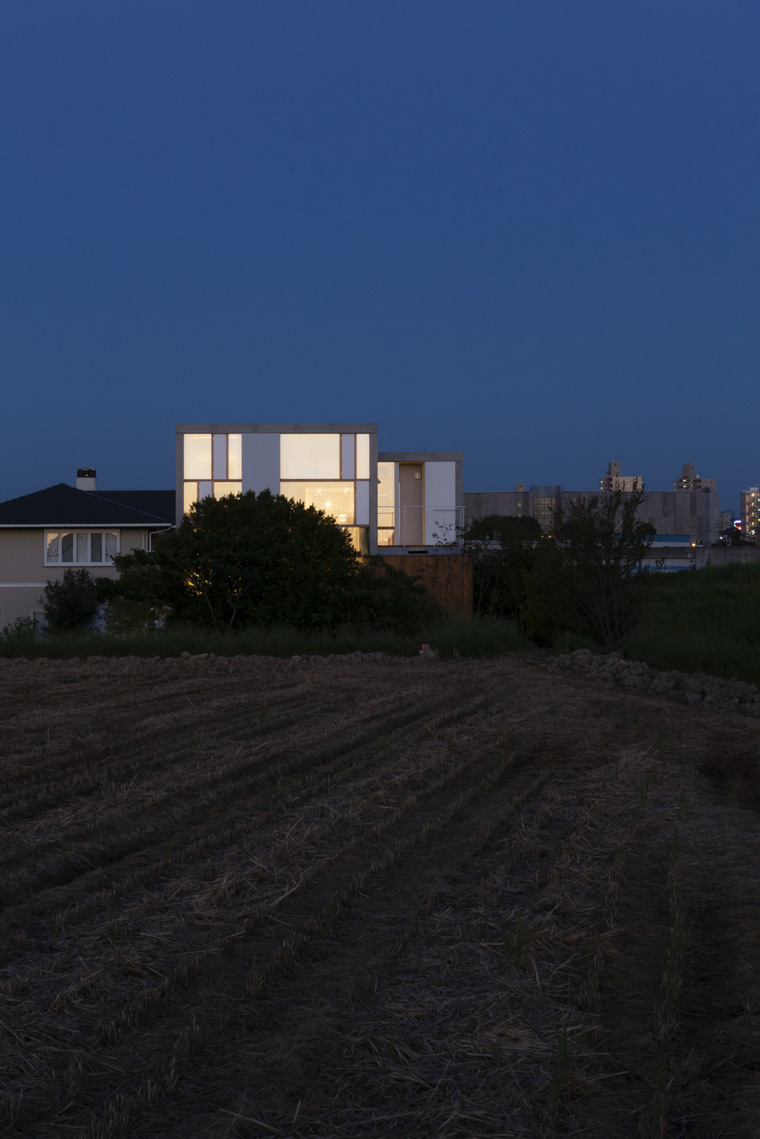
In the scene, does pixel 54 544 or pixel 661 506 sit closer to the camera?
pixel 54 544

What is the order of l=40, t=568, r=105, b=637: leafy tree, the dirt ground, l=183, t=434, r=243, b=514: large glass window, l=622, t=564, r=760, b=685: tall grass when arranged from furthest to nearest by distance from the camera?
l=183, t=434, r=243, b=514: large glass window, l=40, t=568, r=105, b=637: leafy tree, l=622, t=564, r=760, b=685: tall grass, the dirt ground

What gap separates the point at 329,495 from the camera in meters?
32.1

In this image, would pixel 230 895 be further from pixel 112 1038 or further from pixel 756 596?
pixel 756 596

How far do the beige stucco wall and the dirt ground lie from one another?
86.5 ft

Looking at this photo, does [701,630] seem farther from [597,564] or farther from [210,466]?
[210,466]

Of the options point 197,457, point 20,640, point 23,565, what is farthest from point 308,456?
point 20,640

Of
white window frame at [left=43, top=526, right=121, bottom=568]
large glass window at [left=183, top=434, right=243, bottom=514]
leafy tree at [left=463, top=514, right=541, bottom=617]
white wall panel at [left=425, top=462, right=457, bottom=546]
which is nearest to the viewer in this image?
leafy tree at [left=463, top=514, right=541, bottom=617]

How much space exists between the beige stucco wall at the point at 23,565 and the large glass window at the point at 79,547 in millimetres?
224

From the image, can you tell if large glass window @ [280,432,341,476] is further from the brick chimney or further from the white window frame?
the brick chimney

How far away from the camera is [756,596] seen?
1969cm

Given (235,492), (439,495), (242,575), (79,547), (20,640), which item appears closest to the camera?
(20,640)

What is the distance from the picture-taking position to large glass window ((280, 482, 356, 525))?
31828 millimetres

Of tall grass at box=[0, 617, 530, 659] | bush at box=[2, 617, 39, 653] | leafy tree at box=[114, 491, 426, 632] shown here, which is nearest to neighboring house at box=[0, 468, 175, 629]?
leafy tree at box=[114, 491, 426, 632]

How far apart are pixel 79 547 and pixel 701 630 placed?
24114 mm
